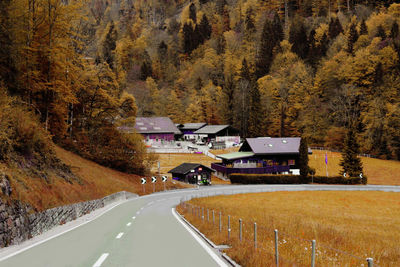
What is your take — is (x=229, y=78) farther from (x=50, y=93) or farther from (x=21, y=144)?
(x=21, y=144)

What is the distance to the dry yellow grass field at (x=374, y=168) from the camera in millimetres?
67750

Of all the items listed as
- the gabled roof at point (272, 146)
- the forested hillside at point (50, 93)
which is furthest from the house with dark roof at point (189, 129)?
the forested hillside at point (50, 93)

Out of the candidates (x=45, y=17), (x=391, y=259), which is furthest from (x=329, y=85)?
(x=391, y=259)

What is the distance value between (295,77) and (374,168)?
51710 mm

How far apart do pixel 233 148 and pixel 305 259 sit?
3604 inches

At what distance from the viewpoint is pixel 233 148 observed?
333 feet

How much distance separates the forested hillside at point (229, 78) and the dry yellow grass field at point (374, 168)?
647cm

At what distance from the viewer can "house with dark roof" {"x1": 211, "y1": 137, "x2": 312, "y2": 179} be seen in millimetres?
74438

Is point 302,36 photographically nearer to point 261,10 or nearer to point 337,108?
point 337,108

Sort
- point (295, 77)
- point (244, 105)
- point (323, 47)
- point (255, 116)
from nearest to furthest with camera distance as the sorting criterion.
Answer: point (255, 116) < point (295, 77) < point (323, 47) < point (244, 105)

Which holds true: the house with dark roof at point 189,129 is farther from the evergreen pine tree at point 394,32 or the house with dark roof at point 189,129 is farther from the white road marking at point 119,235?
the white road marking at point 119,235

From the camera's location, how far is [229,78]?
13900cm

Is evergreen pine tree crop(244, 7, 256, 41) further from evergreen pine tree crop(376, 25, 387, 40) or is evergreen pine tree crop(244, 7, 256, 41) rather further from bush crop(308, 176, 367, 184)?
bush crop(308, 176, 367, 184)

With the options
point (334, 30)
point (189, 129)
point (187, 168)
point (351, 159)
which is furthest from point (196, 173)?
point (334, 30)
